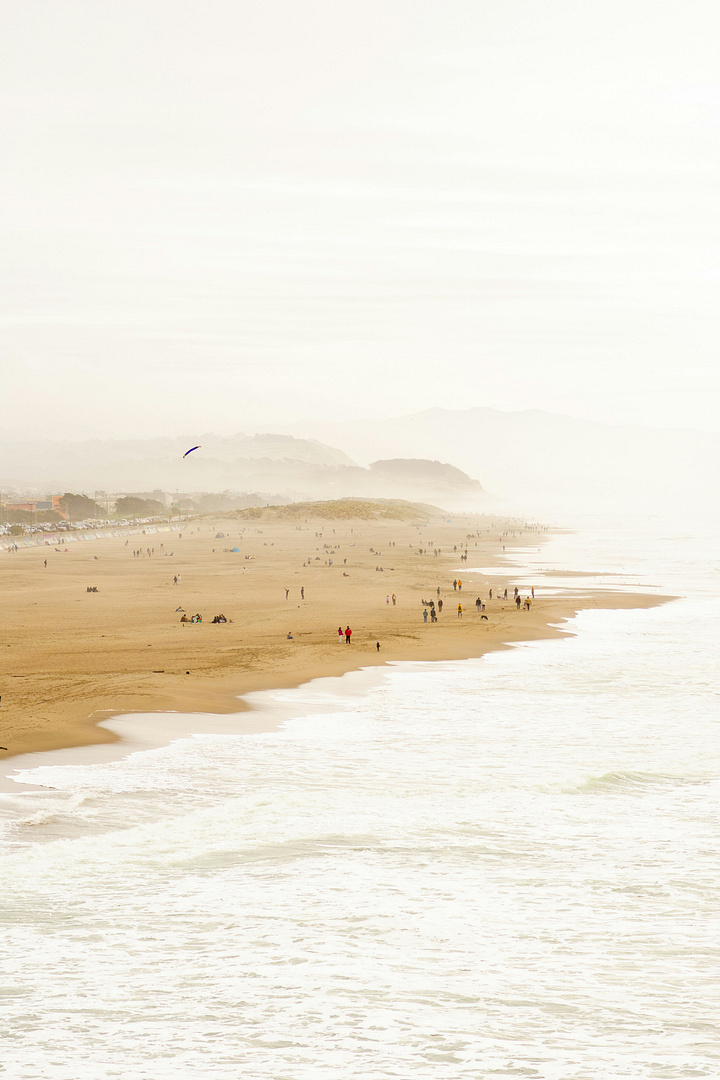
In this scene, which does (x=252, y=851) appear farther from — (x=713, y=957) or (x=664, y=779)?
(x=664, y=779)

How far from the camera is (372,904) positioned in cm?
1300

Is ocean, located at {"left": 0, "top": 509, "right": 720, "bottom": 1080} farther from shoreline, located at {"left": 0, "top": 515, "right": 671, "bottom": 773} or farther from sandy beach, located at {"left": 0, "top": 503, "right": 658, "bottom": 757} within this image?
sandy beach, located at {"left": 0, "top": 503, "right": 658, "bottom": 757}

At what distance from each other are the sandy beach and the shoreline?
0.26 feet

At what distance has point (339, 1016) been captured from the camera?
10.3 m

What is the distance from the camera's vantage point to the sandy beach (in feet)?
82.2

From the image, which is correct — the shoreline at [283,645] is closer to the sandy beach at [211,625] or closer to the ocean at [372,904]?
the sandy beach at [211,625]

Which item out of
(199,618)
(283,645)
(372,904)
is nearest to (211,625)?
(199,618)

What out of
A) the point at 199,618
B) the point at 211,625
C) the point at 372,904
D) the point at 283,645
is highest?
the point at 199,618

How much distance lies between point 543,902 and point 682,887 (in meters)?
2.24

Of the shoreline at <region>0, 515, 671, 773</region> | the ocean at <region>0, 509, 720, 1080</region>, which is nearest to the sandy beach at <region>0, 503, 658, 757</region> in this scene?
the shoreline at <region>0, 515, 671, 773</region>

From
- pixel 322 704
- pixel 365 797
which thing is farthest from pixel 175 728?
pixel 365 797

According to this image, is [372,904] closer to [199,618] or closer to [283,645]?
[283,645]

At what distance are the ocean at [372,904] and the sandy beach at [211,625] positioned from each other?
13.2 ft

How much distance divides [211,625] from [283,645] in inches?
273
